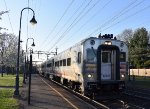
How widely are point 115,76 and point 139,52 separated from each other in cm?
7227

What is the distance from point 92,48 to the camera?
21469 millimetres

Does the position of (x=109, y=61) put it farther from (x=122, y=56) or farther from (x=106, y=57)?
(x=122, y=56)

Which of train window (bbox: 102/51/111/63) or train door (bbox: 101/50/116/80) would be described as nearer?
train door (bbox: 101/50/116/80)

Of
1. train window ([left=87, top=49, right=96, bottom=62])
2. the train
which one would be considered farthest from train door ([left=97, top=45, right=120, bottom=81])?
train window ([left=87, top=49, right=96, bottom=62])

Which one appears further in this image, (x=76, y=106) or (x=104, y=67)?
(x=104, y=67)

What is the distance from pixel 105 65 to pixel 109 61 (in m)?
0.37

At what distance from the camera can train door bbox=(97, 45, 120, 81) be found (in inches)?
852

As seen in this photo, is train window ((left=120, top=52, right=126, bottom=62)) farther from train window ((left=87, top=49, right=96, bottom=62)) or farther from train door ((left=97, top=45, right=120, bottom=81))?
train window ((left=87, top=49, right=96, bottom=62))

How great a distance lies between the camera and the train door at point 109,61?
21.6 m

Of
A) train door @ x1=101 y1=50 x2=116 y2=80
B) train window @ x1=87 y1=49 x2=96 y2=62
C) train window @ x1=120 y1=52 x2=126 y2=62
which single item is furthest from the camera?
train window @ x1=120 y1=52 x2=126 y2=62

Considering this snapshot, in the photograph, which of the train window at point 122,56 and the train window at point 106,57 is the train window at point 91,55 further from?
the train window at point 122,56

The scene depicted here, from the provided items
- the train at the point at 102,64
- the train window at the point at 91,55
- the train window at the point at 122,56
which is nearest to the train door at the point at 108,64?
the train at the point at 102,64

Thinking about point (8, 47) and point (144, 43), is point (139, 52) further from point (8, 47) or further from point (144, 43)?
point (8, 47)

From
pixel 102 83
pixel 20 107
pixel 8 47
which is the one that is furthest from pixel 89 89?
pixel 8 47
